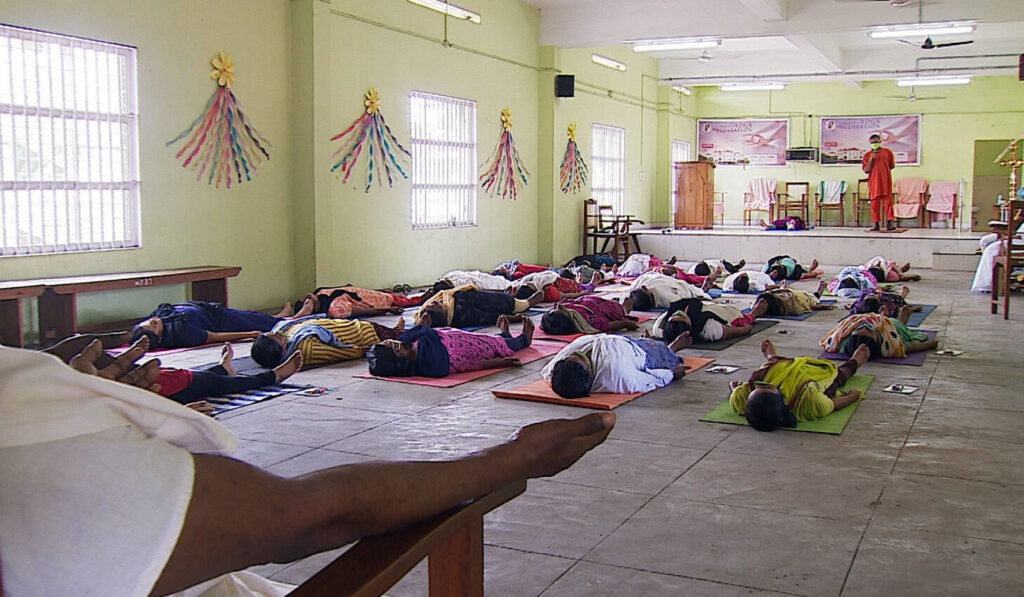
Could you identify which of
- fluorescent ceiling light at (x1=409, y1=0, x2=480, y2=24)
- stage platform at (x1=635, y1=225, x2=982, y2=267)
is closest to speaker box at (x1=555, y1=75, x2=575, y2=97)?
fluorescent ceiling light at (x1=409, y1=0, x2=480, y2=24)

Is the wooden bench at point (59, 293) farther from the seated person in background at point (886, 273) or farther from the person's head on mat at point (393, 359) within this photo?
the seated person in background at point (886, 273)

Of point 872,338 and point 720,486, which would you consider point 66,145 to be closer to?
point 720,486

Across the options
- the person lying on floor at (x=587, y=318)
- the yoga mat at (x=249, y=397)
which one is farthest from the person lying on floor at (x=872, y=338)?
the yoga mat at (x=249, y=397)

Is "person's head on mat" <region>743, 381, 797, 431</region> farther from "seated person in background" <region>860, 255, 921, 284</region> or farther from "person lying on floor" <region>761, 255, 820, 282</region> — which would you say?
"seated person in background" <region>860, 255, 921, 284</region>

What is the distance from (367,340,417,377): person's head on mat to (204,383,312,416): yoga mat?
1.62 ft

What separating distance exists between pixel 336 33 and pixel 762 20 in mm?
6335

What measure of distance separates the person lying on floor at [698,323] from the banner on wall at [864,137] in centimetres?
1472

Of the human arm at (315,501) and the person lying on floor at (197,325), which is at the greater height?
the human arm at (315,501)

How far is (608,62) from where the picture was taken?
17031 millimetres

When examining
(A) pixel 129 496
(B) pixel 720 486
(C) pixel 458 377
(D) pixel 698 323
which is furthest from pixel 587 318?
(A) pixel 129 496

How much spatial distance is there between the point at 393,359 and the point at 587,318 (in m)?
2.47

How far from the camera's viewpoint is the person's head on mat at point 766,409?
4648 mm

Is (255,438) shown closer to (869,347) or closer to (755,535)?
(755,535)

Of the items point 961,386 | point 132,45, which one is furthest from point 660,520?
point 132,45
